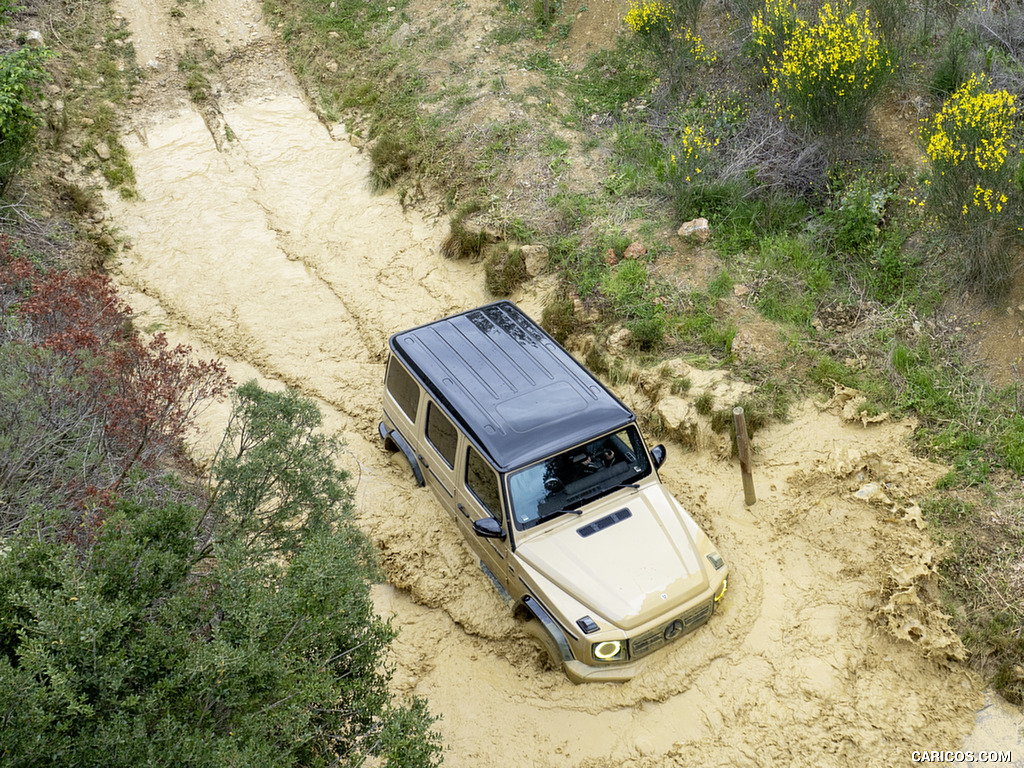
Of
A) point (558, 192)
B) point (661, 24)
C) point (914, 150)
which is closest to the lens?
point (914, 150)

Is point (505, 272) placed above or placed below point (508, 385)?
below

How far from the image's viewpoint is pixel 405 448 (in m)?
7.37

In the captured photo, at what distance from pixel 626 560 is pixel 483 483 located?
1246 mm

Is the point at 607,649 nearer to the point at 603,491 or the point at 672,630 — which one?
the point at 672,630

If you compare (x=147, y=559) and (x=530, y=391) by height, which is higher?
(x=147, y=559)

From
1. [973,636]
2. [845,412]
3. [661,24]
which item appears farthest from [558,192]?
[973,636]

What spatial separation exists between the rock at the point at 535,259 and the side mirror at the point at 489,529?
4.79 m

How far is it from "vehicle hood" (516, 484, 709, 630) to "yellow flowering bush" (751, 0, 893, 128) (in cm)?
577

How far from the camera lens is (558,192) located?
10.6 m

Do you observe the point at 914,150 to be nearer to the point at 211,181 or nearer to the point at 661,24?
the point at 661,24

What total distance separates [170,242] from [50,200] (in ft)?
6.32

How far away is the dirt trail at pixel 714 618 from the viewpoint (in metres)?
5.48

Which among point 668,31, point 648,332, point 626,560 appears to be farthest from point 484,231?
point 626,560

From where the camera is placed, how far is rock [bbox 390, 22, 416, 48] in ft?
47.7
